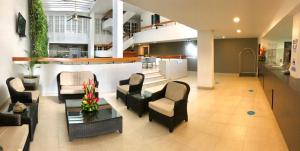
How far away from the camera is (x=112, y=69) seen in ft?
24.3

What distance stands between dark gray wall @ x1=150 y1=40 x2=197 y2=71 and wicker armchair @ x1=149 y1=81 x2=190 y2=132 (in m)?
10.9

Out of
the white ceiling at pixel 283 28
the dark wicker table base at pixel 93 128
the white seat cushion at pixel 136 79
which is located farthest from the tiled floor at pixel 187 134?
the white ceiling at pixel 283 28

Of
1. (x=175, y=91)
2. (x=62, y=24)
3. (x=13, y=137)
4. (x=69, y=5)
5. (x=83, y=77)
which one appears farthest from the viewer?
(x=62, y=24)

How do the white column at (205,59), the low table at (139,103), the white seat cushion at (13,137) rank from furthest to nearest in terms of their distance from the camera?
1. the white column at (205,59)
2. the low table at (139,103)
3. the white seat cushion at (13,137)

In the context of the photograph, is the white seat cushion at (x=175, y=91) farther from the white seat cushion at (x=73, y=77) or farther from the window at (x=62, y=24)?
the window at (x=62, y=24)

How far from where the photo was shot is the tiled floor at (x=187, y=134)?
3211mm

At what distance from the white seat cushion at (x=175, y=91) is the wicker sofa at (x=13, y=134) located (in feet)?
8.84

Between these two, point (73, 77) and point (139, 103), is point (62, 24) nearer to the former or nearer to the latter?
point (73, 77)

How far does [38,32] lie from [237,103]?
787cm

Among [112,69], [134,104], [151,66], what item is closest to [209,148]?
[134,104]

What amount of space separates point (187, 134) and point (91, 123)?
5.55 feet

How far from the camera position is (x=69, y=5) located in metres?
15.2

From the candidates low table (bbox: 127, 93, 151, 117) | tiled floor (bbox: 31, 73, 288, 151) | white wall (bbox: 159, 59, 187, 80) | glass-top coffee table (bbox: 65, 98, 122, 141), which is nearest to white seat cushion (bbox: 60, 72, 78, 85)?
tiled floor (bbox: 31, 73, 288, 151)

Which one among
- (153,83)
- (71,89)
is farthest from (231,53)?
(71,89)
